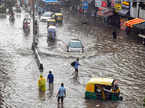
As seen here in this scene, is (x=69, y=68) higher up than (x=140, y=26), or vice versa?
(x=140, y=26)

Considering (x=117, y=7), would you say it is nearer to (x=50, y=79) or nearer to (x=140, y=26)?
(x=140, y=26)

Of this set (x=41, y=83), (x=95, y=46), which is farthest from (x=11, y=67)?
(x=95, y=46)

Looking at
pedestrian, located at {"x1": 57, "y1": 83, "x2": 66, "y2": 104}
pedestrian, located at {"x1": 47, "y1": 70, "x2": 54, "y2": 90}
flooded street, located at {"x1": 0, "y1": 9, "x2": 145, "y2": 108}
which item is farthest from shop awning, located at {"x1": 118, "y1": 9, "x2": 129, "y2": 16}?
pedestrian, located at {"x1": 57, "y1": 83, "x2": 66, "y2": 104}

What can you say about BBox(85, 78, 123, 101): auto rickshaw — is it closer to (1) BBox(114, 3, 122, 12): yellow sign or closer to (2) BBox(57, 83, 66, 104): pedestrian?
(2) BBox(57, 83, 66, 104): pedestrian

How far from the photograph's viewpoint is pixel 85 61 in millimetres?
30625

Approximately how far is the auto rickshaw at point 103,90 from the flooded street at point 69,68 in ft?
1.13

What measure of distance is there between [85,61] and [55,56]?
3256 millimetres

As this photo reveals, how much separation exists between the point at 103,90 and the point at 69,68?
8.15m

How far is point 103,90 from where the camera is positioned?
20.2 meters

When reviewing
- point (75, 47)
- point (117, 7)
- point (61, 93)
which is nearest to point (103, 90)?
point (61, 93)

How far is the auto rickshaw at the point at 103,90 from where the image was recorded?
20.2m

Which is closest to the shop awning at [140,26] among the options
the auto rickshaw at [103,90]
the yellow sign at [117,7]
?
the yellow sign at [117,7]

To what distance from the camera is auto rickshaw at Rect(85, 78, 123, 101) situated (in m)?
20.2

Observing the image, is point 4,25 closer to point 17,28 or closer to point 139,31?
point 17,28
